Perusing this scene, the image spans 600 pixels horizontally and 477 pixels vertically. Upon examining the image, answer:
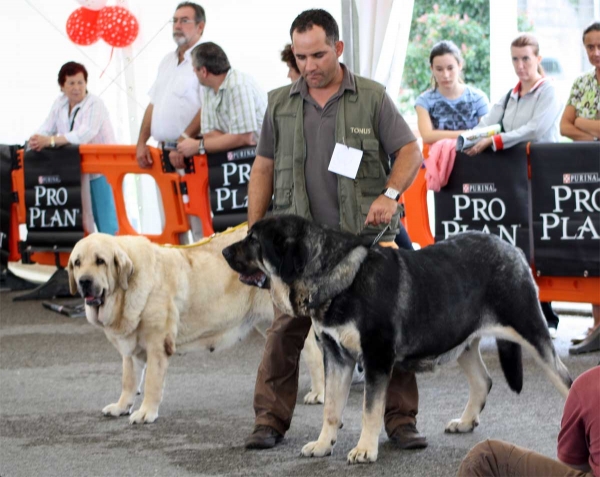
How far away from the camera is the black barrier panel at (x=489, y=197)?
6.47 meters

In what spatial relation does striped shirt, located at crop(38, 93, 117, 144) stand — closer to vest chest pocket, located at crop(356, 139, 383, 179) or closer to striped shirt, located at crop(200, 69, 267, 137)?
striped shirt, located at crop(200, 69, 267, 137)

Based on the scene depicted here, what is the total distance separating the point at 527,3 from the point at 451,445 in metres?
6.24

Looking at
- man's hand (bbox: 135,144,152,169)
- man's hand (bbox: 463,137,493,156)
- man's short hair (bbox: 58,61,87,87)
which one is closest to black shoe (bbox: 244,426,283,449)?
man's hand (bbox: 463,137,493,156)

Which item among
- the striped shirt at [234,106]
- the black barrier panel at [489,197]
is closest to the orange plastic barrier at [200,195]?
the striped shirt at [234,106]

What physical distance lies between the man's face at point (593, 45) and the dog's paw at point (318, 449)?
12.0ft

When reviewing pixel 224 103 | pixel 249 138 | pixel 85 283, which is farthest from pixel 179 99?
pixel 85 283

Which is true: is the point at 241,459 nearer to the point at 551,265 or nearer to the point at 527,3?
the point at 551,265

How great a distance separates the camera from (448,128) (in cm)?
752

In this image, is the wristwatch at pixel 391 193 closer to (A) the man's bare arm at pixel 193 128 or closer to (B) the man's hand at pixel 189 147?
(B) the man's hand at pixel 189 147

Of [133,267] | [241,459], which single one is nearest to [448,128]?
[133,267]

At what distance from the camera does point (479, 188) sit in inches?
260

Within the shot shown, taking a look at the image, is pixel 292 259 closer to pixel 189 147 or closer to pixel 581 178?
pixel 581 178

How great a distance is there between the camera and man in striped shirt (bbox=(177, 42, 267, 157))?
7.61 meters

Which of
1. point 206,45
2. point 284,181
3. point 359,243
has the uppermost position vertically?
point 206,45
